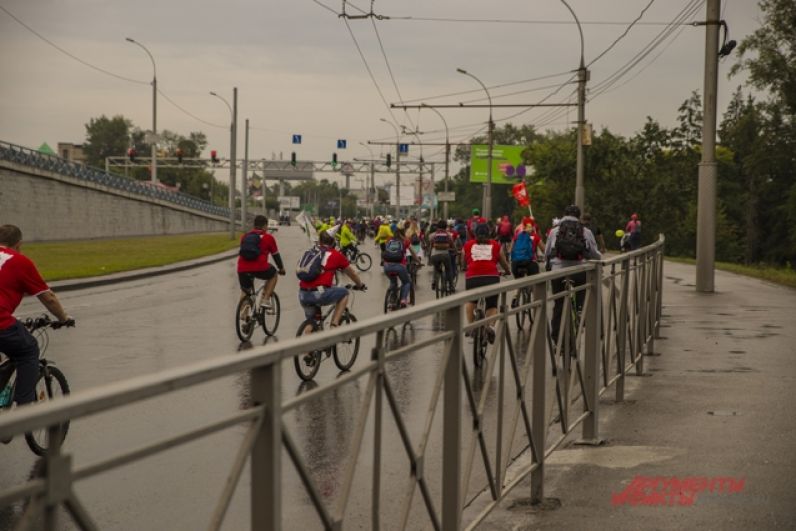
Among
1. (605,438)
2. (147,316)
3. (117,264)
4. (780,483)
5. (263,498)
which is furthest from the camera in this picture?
(117,264)

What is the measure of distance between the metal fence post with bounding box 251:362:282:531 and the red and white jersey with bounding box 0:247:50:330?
16.0ft

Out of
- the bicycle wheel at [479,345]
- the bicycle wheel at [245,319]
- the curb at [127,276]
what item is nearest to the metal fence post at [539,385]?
the bicycle wheel at [479,345]

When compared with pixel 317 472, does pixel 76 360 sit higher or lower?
lower

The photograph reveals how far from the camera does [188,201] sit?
8662 centimetres

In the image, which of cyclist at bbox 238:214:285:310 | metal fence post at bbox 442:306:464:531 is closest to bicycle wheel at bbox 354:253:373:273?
cyclist at bbox 238:214:285:310

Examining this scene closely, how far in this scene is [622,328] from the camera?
9.09 metres

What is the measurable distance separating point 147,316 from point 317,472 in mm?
15804

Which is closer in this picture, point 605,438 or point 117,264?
point 605,438

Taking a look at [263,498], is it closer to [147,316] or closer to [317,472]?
[317,472]

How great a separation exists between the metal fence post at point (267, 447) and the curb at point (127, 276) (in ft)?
72.5

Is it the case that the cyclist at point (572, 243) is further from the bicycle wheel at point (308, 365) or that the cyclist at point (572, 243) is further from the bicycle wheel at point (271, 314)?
the bicycle wheel at point (308, 365)

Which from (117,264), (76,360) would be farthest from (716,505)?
(117,264)

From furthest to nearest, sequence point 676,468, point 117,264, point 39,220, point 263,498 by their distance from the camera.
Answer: point 39,220
point 117,264
point 676,468
point 263,498

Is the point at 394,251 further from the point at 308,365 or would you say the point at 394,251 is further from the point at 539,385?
the point at 308,365
